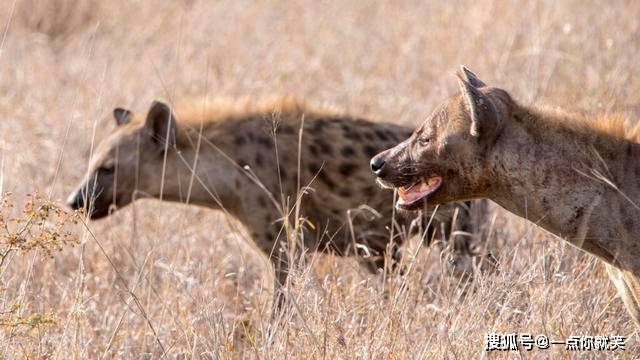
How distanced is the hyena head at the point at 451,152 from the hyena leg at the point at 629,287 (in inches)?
23.6

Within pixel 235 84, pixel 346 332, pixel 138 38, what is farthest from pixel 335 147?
pixel 138 38

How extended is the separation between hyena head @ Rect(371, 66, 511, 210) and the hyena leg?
1.97 feet

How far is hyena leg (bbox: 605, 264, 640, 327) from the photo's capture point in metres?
4.32

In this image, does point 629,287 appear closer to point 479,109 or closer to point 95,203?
point 479,109

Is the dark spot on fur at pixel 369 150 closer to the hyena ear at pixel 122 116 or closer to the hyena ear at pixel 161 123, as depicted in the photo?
the hyena ear at pixel 161 123

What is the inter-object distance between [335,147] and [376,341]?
2069mm

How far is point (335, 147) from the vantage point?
Answer: 644cm

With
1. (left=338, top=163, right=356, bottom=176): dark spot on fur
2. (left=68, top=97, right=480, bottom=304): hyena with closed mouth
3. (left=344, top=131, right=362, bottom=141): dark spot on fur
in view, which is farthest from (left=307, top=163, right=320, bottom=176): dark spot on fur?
(left=344, top=131, right=362, bottom=141): dark spot on fur

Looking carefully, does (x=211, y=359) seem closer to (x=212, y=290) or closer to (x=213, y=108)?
(x=212, y=290)

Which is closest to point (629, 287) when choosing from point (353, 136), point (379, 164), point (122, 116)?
point (379, 164)

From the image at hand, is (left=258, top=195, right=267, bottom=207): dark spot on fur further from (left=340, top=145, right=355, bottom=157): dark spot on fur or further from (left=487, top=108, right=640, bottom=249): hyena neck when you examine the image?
(left=487, top=108, right=640, bottom=249): hyena neck

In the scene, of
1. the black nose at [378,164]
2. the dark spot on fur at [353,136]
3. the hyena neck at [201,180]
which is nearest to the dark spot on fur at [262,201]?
the hyena neck at [201,180]

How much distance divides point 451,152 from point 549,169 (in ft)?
1.22

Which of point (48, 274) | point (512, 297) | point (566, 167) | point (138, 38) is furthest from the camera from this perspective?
point (138, 38)
